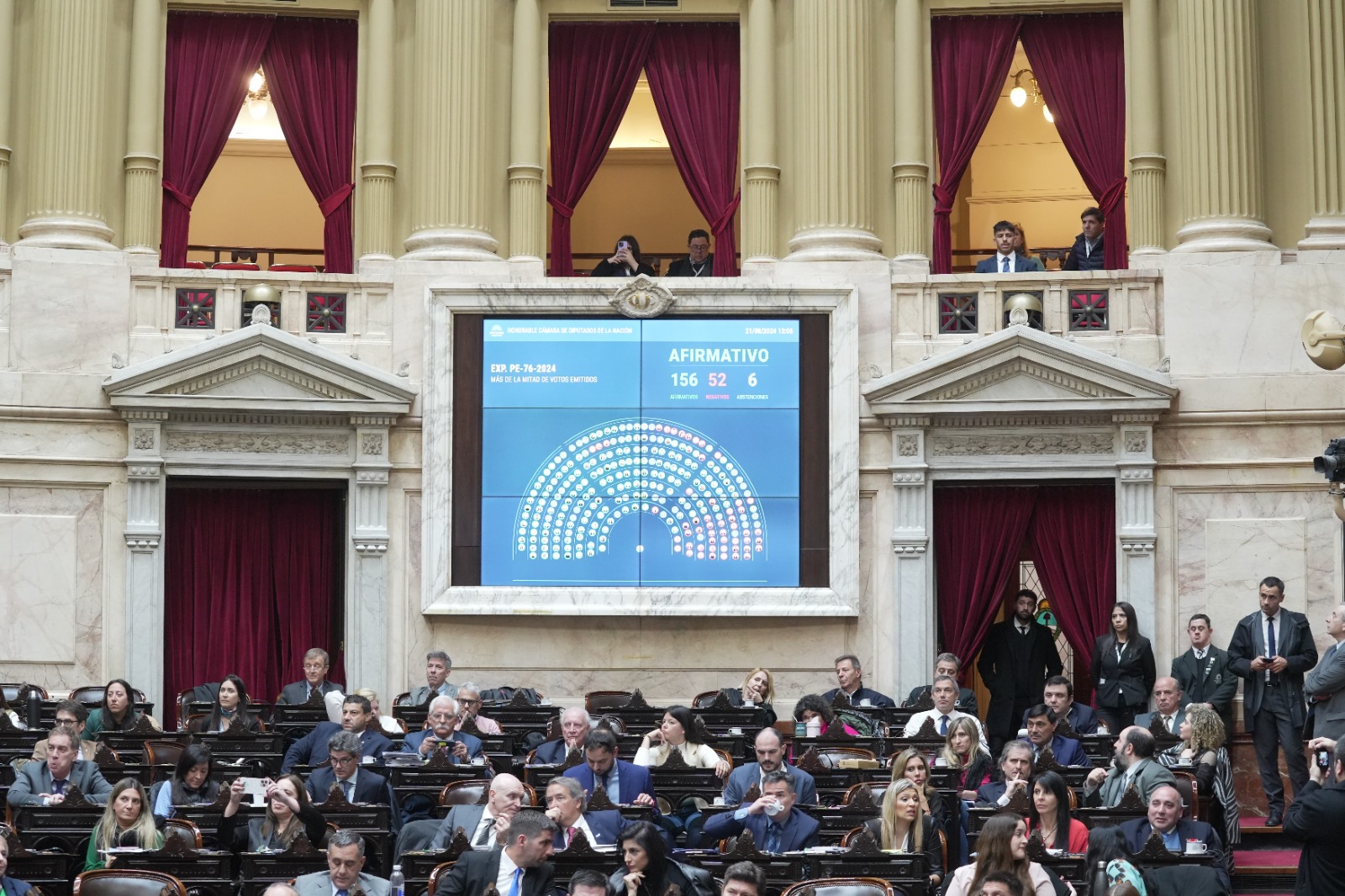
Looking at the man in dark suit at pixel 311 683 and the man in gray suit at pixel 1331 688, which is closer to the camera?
the man in gray suit at pixel 1331 688

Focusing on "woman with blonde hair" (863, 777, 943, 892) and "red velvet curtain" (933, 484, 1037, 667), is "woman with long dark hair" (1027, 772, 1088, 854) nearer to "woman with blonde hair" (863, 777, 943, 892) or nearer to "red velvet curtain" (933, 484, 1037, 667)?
"woman with blonde hair" (863, 777, 943, 892)

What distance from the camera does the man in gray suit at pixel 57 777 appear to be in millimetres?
11531

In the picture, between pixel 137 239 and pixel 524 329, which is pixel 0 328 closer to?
pixel 137 239

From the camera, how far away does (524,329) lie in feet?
55.3

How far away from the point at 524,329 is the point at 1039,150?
8.64 meters

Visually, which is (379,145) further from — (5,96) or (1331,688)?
(1331,688)

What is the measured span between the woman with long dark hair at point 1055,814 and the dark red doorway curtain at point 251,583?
8087mm

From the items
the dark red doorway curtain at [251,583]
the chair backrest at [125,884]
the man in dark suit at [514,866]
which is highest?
the dark red doorway curtain at [251,583]

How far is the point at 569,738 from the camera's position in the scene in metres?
12.4

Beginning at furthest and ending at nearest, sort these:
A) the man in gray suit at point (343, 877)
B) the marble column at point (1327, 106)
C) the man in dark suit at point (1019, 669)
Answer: the marble column at point (1327, 106) < the man in dark suit at point (1019, 669) < the man in gray suit at point (343, 877)

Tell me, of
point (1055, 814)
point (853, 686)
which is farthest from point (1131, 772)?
point (853, 686)

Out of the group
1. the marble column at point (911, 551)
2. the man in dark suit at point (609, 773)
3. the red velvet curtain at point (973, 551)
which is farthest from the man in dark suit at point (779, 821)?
the red velvet curtain at point (973, 551)

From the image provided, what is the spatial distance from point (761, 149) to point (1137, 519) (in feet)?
14.5

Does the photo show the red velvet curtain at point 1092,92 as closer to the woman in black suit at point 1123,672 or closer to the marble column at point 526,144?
the woman in black suit at point 1123,672
